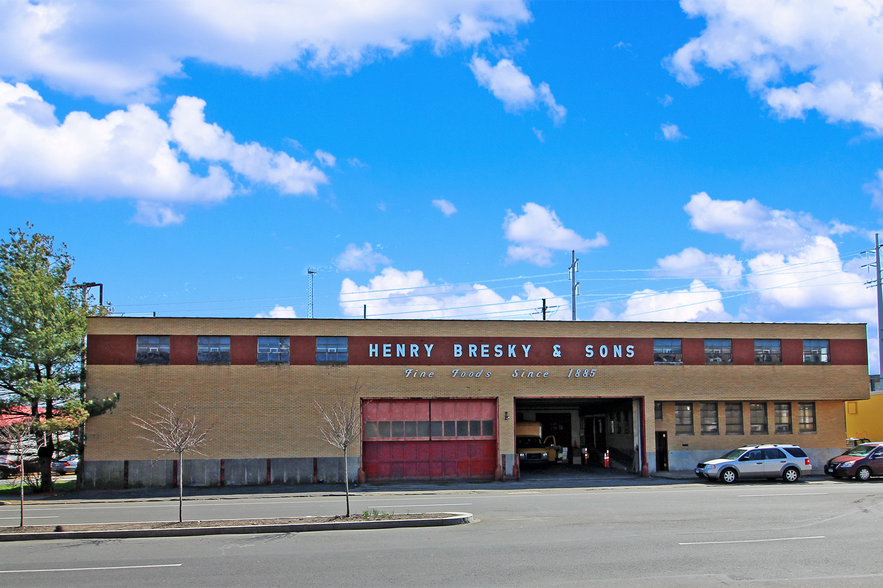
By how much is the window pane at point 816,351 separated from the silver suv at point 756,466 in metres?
7.32

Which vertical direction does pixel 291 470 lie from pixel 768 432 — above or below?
below

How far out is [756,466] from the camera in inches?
1182

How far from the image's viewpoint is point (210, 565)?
13.2 meters

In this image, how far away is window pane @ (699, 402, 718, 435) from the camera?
3500 centimetres

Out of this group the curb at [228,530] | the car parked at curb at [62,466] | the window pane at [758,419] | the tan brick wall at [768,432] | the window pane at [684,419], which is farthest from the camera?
the car parked at curb at [62,466]

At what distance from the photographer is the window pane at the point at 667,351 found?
34469 millimetres

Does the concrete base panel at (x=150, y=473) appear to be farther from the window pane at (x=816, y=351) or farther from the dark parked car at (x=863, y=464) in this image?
the window pane at (x=816, y=351)

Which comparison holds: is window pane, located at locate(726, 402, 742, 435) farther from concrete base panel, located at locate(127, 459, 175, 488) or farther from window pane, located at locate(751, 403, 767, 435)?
concrete base panel, located at locate(127, 459, 175, 488)

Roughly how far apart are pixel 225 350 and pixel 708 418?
2299 centimetres

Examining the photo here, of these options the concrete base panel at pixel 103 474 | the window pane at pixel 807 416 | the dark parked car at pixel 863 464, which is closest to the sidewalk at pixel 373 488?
the concrete base panel at pixel 103 474

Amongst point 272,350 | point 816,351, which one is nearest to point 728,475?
point 816,351

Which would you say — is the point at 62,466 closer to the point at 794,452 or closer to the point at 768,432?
the point at 794,452

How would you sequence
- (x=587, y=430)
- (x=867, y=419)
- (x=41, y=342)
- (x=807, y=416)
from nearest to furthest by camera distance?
(x=41, y=342) < (x=807, y=416) < (x=587, y=430) < (x=867, y=419)

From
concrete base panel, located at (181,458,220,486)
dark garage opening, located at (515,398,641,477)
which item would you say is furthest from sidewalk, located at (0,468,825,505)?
dark garage opening, located at (515,398,641,477)
